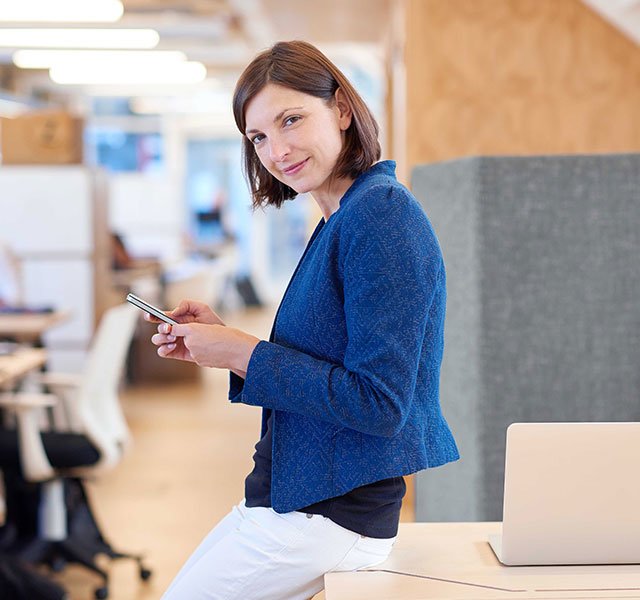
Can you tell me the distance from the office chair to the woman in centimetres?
221

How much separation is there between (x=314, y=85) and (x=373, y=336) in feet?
1.35

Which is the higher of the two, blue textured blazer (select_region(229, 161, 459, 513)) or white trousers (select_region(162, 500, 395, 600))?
blue textured blazer (select_region(229, 161, 459, 513))

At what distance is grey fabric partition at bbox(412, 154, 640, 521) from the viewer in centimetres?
249

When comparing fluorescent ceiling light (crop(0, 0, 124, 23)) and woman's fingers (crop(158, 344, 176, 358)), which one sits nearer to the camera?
woman's fingers (crop(158, 344, 176, 358))

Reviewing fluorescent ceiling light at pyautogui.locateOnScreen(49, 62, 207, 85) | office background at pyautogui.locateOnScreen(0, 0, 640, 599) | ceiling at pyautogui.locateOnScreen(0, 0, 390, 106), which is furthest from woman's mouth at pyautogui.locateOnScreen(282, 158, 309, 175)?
fluorescent ceiling light at pyautogui.locateOnScreen(49, 62, 207, 85)

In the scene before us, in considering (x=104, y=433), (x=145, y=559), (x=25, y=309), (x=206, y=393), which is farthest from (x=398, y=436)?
(x=206, y=393)

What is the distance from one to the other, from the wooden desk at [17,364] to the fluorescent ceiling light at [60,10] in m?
2.52

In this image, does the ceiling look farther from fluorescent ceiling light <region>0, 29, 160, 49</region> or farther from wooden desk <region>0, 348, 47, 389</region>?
wooden desk <region>0, 348, 47, 389</region>

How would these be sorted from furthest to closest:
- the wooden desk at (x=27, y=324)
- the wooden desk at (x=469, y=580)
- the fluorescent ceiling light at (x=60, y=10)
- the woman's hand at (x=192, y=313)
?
the fluorescent ceiling light at (x=60, y=10) → the wooden desk at (x=27, y=324) → the woman's hand at (x=192, y=313) → the wooden desk at (x=469, y=580)

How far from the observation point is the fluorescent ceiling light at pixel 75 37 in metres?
7.25

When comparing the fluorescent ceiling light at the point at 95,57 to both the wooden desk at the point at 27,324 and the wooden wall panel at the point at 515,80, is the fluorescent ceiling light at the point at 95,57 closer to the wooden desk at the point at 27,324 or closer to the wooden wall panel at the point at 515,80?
the wooden desk at the point at 27,324

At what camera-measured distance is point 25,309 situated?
5.59 m

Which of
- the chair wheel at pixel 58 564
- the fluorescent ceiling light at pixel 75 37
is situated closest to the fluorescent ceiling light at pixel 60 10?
the fluorescent ceiling light at pixel 75 37

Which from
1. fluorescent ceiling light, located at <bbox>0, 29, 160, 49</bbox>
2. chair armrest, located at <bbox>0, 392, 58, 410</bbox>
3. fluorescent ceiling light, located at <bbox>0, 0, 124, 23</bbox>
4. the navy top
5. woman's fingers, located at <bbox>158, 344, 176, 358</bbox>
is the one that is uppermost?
fluorescent ceiling light, located at <bbox>0, 29, 160, 49</bbox>
